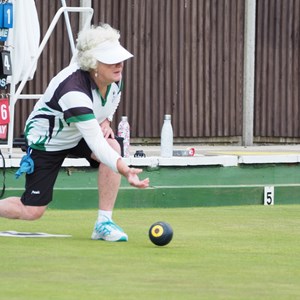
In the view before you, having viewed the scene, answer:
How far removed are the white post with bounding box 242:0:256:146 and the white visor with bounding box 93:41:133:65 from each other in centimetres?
893

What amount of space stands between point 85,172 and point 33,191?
3.63 metres

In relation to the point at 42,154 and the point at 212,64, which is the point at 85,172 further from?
the point at 212,64

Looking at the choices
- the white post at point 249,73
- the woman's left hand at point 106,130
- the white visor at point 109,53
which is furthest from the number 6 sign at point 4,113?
the white post at point 249,73

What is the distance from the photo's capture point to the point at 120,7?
1595 centimetres

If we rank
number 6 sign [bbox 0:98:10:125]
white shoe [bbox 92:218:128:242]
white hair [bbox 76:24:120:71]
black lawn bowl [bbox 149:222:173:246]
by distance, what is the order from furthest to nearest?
number 6 sign [bbox 0:98:10:125], white shoe [bbox 92:218:128:242], white hair [bbox 76:24:120:71], black lawn bowl [bbox 149:222:173:246]

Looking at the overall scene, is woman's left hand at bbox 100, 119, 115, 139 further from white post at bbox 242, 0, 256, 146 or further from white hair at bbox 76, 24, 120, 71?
white post at bbox 242, 0, 256, 146

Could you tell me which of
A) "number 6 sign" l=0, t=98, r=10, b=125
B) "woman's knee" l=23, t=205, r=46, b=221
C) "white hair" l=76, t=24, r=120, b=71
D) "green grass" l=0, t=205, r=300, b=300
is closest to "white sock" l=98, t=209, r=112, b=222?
"green grass" l=0, t=205, r=300, b=300

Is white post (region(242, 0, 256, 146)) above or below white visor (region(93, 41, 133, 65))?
below

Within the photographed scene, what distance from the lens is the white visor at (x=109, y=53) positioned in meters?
7.99

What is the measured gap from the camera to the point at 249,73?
16.9 meters

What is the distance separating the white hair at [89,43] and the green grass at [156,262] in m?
1.04

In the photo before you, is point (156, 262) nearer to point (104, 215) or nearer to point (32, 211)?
point (104, 215)

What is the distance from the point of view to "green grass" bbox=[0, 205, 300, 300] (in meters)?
6.20

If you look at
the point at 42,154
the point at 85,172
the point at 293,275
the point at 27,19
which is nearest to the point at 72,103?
the point at 42,154
